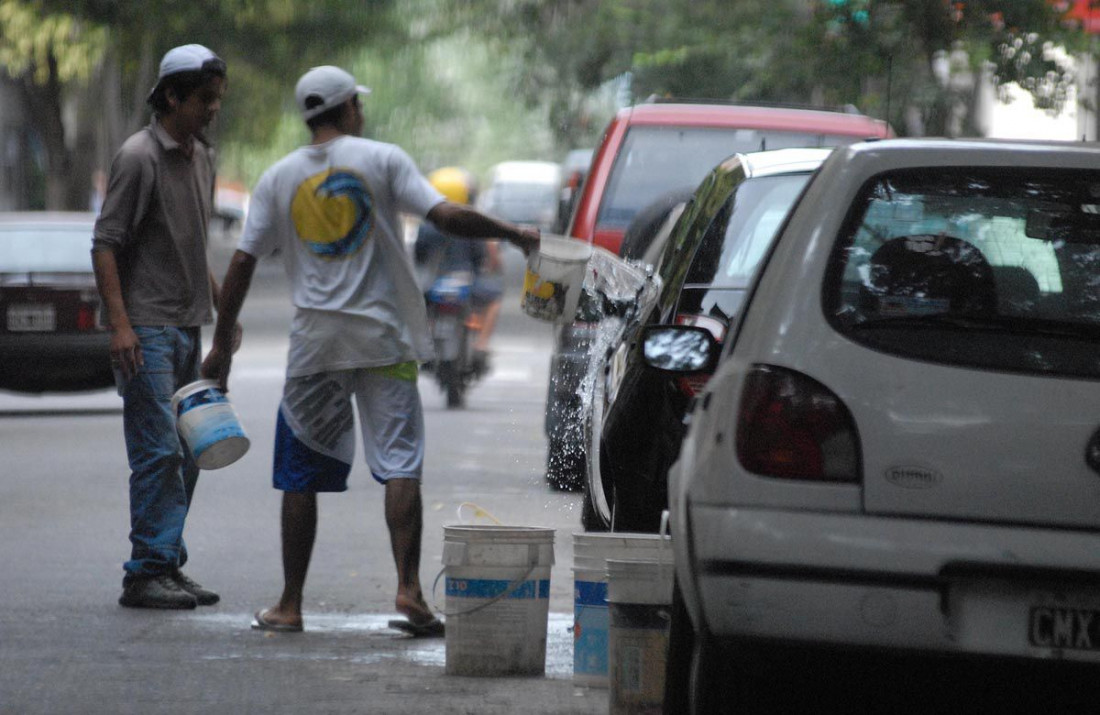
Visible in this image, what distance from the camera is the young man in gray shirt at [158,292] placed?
24.2ft

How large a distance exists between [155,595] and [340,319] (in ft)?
4.29

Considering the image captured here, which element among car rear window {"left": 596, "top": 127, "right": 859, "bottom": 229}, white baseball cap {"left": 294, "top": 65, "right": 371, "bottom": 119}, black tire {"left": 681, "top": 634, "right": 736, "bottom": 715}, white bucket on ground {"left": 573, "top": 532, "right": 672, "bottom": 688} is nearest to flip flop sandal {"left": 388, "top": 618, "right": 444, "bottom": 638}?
white bucket on ground {"left": 573, "top": 532, "right": 672, "bottom": 688}

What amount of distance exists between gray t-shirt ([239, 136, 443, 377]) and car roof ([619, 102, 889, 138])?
382cm

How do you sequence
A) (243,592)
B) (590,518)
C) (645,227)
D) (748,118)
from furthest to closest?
(748,118) → (645,227) → (243,592) → (590,518)

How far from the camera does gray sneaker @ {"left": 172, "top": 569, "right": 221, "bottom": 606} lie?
7520 millimetres

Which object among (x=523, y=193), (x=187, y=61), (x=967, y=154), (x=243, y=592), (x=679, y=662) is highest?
(x=967, y=154)

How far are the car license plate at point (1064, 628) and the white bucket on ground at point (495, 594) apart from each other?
2.18 meters

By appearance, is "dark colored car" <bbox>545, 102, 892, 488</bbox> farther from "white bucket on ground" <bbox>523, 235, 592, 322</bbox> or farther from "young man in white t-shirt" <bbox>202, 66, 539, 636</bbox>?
"white bucket on ground" <bbox>523, 235, 592, 322</bbox>

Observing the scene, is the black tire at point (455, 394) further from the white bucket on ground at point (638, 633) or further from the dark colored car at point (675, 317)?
the white bucket on ground at point (638, 633)

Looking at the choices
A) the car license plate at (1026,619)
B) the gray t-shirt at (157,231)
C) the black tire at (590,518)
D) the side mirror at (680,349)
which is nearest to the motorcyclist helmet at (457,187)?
the gray t-shirt at (157,231)

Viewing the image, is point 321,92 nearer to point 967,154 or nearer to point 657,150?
point 967,154

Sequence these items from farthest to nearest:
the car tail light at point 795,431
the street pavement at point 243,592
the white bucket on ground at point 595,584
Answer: the street pavement at point 243,592 < the white bucket on ground at point 595,584 < the car tail light at point 795,431

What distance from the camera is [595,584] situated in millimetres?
5664

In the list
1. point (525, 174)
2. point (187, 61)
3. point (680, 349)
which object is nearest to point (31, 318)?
point (187, 61)
